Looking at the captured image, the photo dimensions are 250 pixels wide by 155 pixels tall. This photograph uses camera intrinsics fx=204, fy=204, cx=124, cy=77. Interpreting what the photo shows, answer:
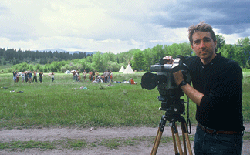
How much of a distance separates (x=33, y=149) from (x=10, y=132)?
2.18 metres

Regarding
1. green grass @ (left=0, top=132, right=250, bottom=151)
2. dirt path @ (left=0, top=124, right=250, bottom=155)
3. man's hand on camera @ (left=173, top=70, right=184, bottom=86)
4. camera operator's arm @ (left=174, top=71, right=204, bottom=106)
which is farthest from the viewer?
green grass @ (left=0, top=132, right=250, bottom=151)

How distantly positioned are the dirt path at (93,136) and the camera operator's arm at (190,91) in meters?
3.34

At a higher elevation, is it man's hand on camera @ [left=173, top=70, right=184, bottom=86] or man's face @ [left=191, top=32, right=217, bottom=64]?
man's face @ [left=191, top=32, right=217, bottom=64]

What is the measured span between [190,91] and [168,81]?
0.32m

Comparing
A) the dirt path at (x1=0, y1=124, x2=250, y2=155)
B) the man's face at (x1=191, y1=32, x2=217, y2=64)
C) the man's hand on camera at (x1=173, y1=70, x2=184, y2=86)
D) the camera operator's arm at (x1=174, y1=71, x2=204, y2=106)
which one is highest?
the man's face at (x1=191, y1=32, x2=217, y2=64)

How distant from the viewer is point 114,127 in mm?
7582

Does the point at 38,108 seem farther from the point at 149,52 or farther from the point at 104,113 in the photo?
the point at 149,52

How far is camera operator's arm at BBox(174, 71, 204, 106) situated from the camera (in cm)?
220

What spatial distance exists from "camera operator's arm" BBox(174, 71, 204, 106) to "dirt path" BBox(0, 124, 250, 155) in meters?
3.34

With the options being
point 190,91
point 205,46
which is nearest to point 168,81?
point 190,91

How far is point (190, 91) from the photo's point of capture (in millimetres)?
2232

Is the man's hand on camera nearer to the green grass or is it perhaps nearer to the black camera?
the black camera

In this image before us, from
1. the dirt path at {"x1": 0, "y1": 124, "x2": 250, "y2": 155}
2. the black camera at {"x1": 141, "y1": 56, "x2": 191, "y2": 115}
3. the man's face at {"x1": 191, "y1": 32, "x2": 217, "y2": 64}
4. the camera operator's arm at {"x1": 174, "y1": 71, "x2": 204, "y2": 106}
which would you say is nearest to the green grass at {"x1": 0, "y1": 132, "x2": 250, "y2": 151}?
the dirt path at {"x1": 0, "y1": 124, "x2": 250, "y2": 155}

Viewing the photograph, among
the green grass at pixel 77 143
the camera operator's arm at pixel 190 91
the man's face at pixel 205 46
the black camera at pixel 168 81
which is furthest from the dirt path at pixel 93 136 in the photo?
the man's face at pixel 205 46
